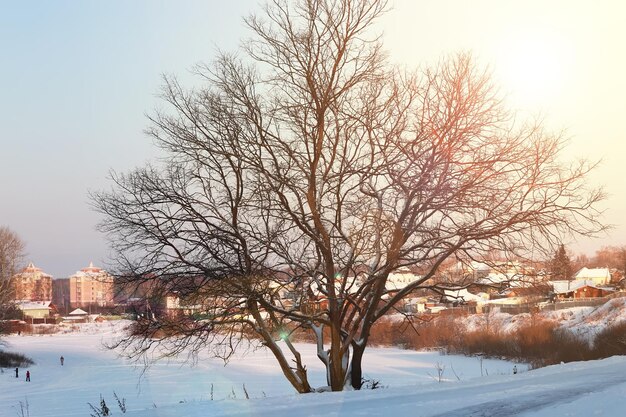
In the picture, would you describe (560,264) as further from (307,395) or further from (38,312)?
(38,312)

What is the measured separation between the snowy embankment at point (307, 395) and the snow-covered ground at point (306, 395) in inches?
0.6

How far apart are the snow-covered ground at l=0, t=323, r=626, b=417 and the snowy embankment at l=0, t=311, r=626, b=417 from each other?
0.01m

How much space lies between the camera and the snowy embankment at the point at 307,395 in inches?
306

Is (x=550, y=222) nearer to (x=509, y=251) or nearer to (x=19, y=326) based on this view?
(x=509, y=251)

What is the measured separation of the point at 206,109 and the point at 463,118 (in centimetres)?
545

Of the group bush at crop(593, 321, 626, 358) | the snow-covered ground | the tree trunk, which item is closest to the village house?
the snow-covered ground

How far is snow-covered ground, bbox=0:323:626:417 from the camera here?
7.77 metres

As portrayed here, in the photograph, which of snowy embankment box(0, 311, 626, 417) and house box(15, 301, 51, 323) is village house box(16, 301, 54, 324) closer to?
house box(15, 301, 51, 323)

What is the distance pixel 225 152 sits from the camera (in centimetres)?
1403

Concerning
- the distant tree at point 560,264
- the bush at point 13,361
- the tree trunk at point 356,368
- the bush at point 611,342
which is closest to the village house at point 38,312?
the bush at point 13,361

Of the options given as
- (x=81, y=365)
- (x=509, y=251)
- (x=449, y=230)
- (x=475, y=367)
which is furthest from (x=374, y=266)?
(x=81, y=365)

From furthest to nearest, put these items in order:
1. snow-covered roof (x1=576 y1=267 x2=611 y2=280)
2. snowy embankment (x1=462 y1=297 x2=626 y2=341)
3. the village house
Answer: the village house < snow-covered roof (x1=576 y1=267 x2=611 y2=280) < snowy embankment (x1=462 y1=297 x2=626 y2=341)

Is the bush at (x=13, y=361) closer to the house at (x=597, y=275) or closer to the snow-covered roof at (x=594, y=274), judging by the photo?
the house at (x=597, y=275)

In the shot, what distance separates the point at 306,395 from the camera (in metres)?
9.48
